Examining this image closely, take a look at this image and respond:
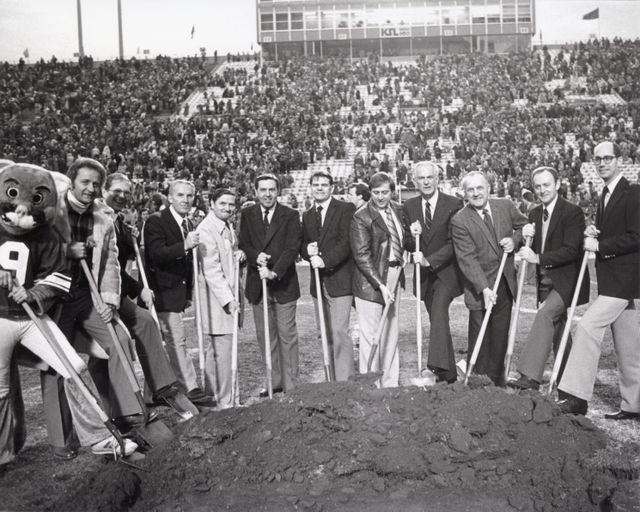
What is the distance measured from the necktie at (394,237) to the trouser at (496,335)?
3.04ft

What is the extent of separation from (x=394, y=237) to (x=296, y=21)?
5131cm

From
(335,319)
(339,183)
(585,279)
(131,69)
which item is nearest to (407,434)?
(335,319)

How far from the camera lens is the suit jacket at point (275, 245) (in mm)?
6863

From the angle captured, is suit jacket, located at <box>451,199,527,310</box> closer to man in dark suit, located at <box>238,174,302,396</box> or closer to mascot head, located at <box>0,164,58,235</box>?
man in dark suit, located at <box>238,174,302,396</box>

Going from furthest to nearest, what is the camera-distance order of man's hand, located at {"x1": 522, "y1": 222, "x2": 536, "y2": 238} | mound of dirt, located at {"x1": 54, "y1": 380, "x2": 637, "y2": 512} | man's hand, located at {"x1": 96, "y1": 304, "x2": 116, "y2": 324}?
man's hand, located at {"x1": 522, "y1": 222, "x2": 536, "y2": 238}
man's hand, located at {"x1": 96, "y1": 304, "x2": 116, "y2": 324}
mound of dirt, located at {"x1": 54, "y1": 380, "x2": 637, "y2": 512}

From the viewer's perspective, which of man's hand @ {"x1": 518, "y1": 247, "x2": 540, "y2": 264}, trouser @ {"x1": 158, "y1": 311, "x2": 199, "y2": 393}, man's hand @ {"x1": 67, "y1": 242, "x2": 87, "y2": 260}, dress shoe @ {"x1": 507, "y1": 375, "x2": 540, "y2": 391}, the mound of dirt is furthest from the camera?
trouser @ {"x1": 158, "y1": 311, "x2": 199, "y2": 393}

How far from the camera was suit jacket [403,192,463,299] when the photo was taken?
695cm

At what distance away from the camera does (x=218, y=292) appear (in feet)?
21.7

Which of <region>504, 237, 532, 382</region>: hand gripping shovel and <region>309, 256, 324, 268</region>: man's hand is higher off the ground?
<region>309, 256, 324, 268</region>: man's hand

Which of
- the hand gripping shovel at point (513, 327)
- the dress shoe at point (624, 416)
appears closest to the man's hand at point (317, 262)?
the hand gripping shovel at point (513, 327)

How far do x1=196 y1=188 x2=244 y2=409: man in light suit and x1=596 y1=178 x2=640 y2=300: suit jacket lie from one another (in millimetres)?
3300

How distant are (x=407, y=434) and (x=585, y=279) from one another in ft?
8.75

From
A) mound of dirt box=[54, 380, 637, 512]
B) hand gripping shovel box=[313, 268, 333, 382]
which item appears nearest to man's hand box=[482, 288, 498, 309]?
mound of dirt box=[54, 380, 637, 512]

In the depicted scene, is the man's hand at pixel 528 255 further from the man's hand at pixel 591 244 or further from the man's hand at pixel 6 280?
the man's hand at pixel 6 280
